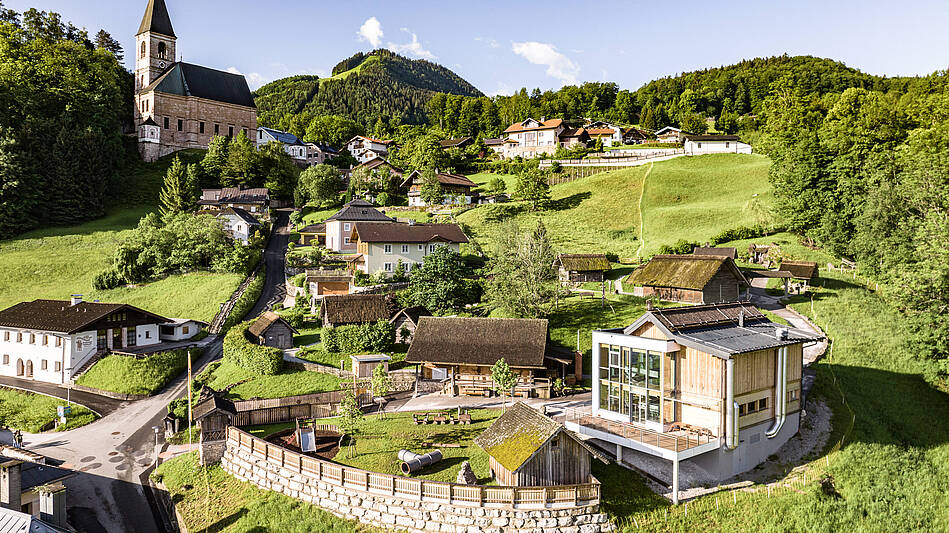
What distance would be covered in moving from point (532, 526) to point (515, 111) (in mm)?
109807

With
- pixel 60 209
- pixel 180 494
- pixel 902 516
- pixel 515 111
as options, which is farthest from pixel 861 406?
pixel 515 111

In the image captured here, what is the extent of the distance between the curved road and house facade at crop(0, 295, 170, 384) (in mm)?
1689

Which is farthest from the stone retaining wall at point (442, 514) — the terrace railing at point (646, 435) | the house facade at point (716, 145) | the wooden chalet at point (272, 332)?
the house facade at point (716, 145)

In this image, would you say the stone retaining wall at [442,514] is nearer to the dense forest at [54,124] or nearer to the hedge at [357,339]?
the hedge at [357,339]

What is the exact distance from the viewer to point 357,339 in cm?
3441

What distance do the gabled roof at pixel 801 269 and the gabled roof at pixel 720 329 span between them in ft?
57.7

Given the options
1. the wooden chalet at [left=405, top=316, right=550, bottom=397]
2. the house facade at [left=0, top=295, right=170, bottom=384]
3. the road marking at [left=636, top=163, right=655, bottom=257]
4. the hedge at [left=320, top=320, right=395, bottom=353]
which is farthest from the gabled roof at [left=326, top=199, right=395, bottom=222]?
the wooden chalet at [left=405, top=316, right=550, bottom=397]

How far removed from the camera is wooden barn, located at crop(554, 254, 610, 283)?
44.5 meters

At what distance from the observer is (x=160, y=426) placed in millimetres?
27219

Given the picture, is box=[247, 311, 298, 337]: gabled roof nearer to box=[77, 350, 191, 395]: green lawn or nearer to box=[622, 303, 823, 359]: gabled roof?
box=[77, 350, 191, 395]: green lawn

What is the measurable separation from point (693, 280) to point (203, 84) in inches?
3132

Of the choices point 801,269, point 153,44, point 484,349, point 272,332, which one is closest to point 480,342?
point 484,349

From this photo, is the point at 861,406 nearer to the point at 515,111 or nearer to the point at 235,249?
the point at 235,249

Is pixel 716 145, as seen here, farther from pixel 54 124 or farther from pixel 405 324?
pixel 54 124
